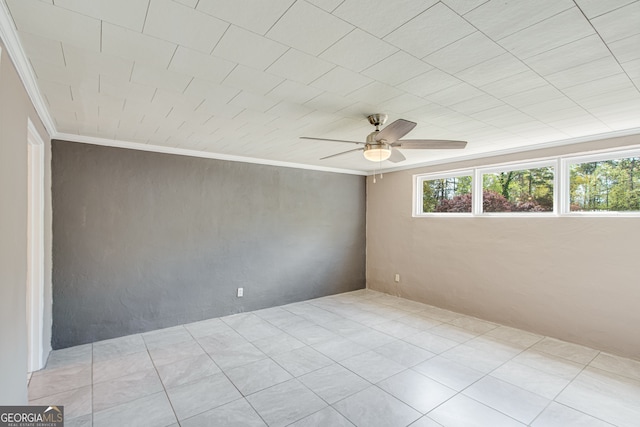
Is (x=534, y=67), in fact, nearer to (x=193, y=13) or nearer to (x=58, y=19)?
(x=193, y=13)

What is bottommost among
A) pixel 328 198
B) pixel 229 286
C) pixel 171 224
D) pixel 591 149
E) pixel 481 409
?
pixel 481 409

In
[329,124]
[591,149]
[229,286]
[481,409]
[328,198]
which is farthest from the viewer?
[328,198]

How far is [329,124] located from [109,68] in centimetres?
167

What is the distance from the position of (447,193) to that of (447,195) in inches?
1.3

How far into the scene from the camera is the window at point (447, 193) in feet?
14.8

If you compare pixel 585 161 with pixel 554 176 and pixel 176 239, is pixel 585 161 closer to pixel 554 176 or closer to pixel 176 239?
pixel 554 176

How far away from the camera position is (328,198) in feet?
17.7

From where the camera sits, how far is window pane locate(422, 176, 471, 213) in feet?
14.8

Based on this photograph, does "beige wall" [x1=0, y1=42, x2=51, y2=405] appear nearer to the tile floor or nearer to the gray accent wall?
the tile floor

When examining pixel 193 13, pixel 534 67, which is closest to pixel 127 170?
pixel 193 13

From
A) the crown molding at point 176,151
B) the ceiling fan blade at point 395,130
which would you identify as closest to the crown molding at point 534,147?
the crown molding at point 176,151

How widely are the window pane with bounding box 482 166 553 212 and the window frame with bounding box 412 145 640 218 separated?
0.18ft

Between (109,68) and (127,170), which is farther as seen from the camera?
(127,170)

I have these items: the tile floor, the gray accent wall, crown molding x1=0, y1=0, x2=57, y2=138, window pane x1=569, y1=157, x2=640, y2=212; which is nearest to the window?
window pane x1=569, y1=157, x2=640, y2=212
